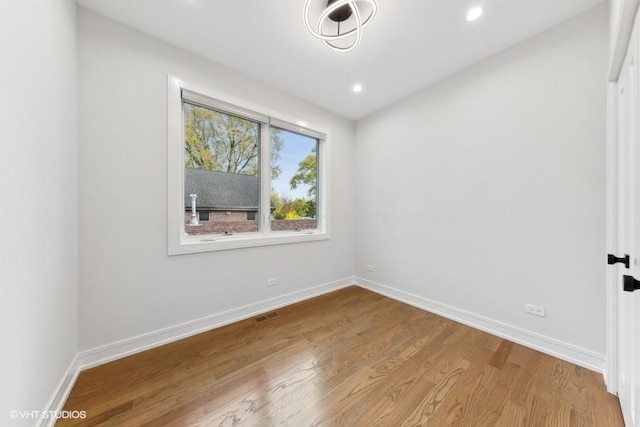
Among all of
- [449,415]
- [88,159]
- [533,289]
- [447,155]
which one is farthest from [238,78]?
[533,289]

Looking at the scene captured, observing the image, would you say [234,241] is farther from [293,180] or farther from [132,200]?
[293,180]

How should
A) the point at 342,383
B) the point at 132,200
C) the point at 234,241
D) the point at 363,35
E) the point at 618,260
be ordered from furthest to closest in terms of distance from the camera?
the point at 234,241 < the point at 363,35 < the point at 132,200 < the point at 342,383 < the point at 618,260

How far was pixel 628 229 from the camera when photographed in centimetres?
123

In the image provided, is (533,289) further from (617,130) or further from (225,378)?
(225,378)

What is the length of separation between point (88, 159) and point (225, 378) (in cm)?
194

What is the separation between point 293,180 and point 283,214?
51 centimetres

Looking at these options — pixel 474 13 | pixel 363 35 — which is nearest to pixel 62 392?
pixel 363 35

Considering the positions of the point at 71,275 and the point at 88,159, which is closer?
the point at 71,275

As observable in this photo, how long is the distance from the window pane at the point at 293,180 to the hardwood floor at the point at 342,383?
4.79 ft

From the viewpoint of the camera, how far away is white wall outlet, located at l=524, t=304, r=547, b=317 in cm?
193

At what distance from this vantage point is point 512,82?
6.89 feet

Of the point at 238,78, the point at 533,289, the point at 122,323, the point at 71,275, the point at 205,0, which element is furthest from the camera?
the point at 238,78

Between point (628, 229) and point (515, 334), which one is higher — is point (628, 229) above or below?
above

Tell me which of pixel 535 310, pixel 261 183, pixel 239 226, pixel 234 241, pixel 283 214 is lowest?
pixel 535 310
